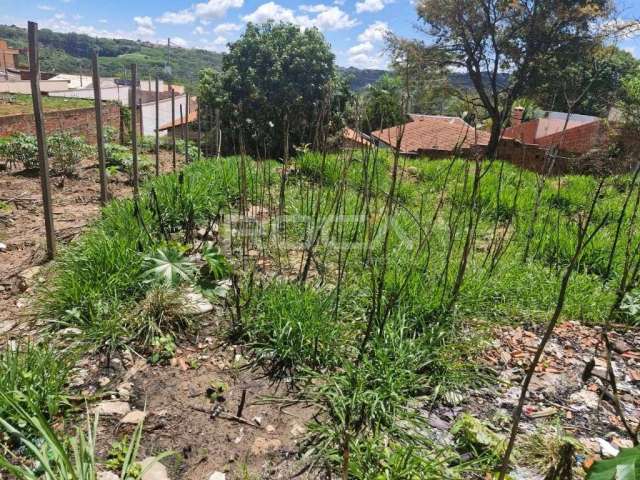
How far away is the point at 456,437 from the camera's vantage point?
1911 millimetres

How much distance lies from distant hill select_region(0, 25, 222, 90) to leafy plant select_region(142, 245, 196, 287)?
68219 mm

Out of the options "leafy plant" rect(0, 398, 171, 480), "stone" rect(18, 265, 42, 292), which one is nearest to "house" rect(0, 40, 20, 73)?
"stone" rect(18, 265, 42, 292)

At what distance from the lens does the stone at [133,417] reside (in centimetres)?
192

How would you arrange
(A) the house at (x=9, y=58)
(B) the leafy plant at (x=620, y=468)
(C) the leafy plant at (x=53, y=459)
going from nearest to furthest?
(B) the leafy plant at (x=620, y=468), (C) the leafy plant at (x=53, y=459), (A) the house at (x=9, y=58)

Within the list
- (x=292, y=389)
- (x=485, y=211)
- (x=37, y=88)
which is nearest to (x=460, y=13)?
(x=485, y=211)

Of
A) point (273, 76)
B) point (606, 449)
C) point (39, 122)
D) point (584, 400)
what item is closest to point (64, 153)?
point (39, 122)

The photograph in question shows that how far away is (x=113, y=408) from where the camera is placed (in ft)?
6.48

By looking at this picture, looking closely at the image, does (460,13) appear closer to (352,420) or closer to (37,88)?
(37,88)

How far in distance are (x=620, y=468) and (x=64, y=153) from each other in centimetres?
722

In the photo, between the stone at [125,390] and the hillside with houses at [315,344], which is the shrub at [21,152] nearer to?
the hillside with houses at [315,344]

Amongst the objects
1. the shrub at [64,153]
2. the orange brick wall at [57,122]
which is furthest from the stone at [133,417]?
Answer: the orange brick wall at [57,122]

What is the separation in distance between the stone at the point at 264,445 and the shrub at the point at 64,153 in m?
5.81

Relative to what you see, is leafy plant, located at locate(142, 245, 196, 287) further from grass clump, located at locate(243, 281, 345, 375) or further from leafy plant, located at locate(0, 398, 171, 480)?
leafy plant, located at locate(0, 398, 171, 480)

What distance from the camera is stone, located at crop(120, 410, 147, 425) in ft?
6.29
